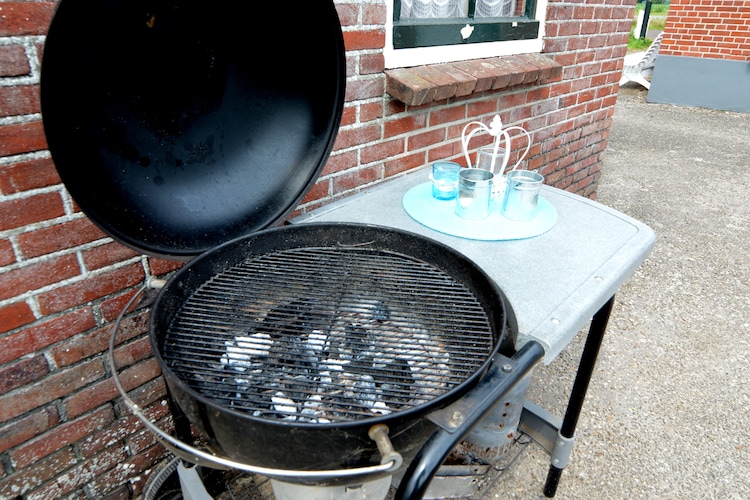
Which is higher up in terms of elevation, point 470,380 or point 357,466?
point 470,380

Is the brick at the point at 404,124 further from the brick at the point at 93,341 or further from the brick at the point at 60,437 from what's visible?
the brick at the point at 60,437

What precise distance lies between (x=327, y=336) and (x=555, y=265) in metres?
0.66

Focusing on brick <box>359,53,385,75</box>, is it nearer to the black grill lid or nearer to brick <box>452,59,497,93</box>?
brick <box>452,59,497,93</box>

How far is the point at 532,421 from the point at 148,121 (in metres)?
1.66

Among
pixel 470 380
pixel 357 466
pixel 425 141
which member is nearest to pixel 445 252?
pixel 470 380

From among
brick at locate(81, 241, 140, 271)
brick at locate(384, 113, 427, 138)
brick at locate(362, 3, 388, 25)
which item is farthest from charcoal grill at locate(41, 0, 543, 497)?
brick at locate(384, 113, 427, 138)

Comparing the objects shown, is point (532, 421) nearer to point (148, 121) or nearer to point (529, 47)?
point (148, 121)

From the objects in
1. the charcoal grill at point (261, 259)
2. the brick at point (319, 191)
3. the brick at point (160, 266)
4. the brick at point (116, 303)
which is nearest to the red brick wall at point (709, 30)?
the brick at point (319, 191)

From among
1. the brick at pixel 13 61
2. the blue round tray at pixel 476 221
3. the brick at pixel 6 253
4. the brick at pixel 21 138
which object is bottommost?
the blue round tray at pixel 476 221

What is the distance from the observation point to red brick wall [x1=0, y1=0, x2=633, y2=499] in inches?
45.5

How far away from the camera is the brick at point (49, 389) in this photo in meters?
1.32

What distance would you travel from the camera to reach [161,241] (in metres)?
1.18

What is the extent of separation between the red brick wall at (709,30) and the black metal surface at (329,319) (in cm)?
828

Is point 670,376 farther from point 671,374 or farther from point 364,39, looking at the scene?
point 364,39
